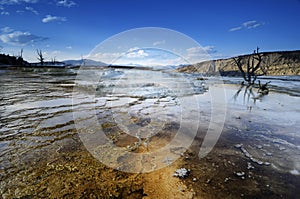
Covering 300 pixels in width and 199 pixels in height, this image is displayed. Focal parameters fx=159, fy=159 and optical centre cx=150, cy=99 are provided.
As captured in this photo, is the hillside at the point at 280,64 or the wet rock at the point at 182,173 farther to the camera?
the hillside at the point at 280,64

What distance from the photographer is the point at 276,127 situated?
489cm

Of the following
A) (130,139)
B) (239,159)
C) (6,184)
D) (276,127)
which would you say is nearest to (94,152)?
(130,139)

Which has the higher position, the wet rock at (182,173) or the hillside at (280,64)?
the hillside at (280,64)

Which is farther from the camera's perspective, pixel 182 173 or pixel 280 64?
pixel 280 64

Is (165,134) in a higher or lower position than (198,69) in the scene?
lower

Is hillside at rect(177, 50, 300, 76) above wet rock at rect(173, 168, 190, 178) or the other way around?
above

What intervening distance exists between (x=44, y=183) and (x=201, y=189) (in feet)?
7.44

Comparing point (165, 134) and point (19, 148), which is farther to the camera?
point (165, 134)

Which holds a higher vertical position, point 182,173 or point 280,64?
point 280,64

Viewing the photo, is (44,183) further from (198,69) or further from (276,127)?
(198,69)

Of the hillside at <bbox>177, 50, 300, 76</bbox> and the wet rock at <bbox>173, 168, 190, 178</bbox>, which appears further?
the hillside at <bbox>177, 50, 300, 76</bbox>

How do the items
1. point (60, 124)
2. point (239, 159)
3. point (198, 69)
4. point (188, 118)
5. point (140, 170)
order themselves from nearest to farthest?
point (140, 170) < point (239, 159) < point (60, 124) < point (188, 118) < point (198, 69)

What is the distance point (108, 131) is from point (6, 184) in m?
2.29

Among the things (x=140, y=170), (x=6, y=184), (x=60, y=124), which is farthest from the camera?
(x=60, y=124)
